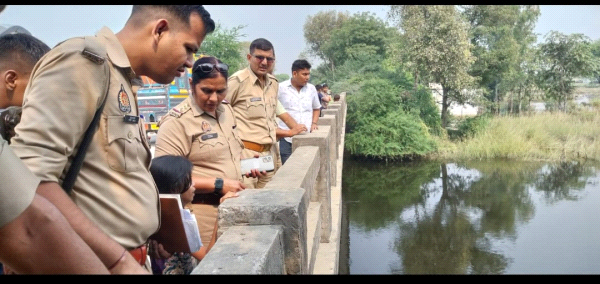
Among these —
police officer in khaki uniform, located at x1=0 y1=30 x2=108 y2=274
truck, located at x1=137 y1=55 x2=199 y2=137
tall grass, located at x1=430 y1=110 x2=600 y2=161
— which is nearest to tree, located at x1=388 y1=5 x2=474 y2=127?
tall grass, located at x1=430 y1=110 x2=600 y2=161

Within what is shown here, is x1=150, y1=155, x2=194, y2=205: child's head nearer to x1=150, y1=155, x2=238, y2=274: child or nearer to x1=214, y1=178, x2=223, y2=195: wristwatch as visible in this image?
x1=150, y1=155, x2=238, y2=274: child

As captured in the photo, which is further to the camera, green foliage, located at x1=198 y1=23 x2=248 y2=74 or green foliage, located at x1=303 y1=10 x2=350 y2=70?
green foliage, located at x1=303 y1=10 x2=350 y2=70

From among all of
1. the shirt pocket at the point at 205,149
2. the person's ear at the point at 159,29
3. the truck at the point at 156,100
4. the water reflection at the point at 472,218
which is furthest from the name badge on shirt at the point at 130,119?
the truck at the point at 156,100

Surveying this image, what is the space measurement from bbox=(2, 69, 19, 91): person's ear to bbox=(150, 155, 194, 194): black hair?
1.80 feet

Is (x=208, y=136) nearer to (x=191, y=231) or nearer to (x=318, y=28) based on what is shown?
(x=191, y=231)

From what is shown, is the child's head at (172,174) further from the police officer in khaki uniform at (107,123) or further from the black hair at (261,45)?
the black hair at (261,45)

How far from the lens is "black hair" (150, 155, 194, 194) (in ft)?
6.55

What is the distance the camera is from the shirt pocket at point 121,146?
124 cm

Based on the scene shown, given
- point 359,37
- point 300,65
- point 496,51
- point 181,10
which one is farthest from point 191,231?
point 359,37

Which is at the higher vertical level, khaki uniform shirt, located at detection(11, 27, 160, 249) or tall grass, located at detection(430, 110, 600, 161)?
khaki uniform shirt, located at detection(11, 27, 160, 249)

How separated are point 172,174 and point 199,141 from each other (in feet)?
1.44

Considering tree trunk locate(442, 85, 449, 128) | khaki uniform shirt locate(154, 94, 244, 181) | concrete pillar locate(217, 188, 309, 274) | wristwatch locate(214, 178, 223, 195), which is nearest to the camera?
concrete pillar locate(217, 188, 309, 274)

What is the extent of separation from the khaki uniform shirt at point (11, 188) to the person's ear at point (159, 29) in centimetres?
62

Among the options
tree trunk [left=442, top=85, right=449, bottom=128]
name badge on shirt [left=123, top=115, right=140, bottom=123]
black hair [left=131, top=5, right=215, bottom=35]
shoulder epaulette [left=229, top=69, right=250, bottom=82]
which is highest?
black hair [left=131, top=5, right=215, bottom=35]
